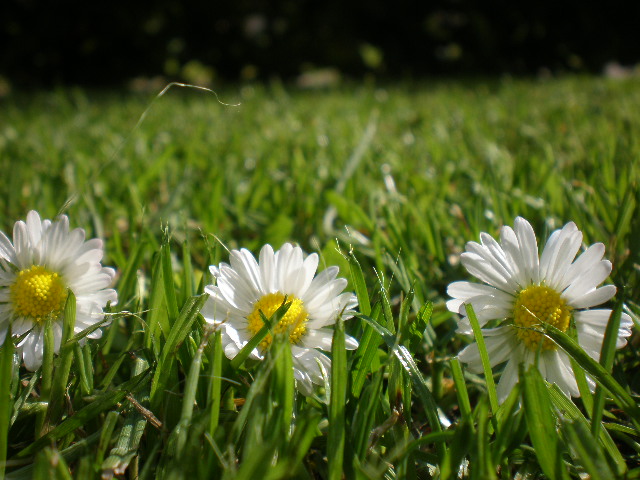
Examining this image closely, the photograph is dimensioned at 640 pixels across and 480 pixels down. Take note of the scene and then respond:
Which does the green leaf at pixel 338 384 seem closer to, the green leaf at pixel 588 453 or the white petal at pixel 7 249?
the green leaf at pixel 588 453

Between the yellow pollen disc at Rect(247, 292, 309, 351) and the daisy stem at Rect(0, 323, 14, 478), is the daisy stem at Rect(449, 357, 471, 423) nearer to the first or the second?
the yellow pollen disc at Rect(247, 292, 309, 351)

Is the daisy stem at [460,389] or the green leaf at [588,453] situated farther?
the daisy stem at [460,389]

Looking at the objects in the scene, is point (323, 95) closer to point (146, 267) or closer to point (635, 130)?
point (635, 130)

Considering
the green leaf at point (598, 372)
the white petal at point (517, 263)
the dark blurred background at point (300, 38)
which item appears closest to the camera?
the green leaf at point (598, 372)

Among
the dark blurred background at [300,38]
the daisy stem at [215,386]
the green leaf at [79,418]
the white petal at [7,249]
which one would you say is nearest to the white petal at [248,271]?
the daisy stem at [215,386]

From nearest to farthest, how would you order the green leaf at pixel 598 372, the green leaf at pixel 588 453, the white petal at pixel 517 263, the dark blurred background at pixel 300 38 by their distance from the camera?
the green leaf at pixel 588 453, the green leaf at pixel 598 372, the white petal at pixel 517 263, the dark blurred background at pixel 300 38

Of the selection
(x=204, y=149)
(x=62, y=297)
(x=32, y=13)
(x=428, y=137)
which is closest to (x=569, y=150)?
(x=428, y=137)

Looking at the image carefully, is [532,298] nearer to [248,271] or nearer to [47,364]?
[248,271]
